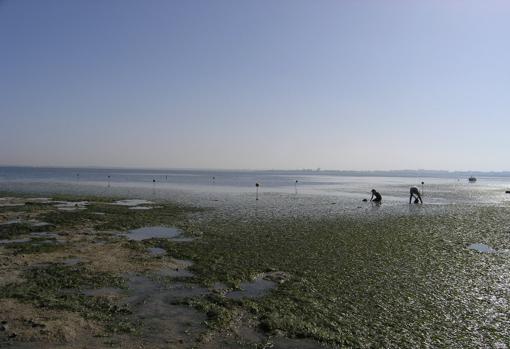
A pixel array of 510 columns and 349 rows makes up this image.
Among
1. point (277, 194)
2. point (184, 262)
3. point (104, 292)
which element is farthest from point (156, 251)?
point (277, 194)

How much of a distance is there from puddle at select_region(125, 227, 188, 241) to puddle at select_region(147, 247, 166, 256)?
8.54ft

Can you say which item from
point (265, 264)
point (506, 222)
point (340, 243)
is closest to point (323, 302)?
point (265, 264)

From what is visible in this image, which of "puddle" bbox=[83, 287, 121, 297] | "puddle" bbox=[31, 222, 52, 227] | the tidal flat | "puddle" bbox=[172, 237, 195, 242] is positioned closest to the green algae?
the tidal flat

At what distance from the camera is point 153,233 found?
22453mm

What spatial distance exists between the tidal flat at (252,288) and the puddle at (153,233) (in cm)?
56

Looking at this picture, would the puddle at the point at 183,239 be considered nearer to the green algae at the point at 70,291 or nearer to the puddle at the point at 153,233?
the puddle at the point at 153,233

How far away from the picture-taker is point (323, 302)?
434 inches

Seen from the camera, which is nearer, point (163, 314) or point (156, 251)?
point (163, 314)

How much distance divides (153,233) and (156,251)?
528cm

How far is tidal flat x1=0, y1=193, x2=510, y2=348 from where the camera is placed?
8773mm

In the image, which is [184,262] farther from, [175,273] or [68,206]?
[68,206]

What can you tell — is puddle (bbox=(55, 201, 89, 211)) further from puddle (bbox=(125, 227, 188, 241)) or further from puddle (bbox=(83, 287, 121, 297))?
puddle (bbox=(83, 287, 121, 297))

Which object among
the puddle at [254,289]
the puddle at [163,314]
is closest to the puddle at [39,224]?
the puddle at [163,314]

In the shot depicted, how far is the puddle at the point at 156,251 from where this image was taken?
16889 millimetres
